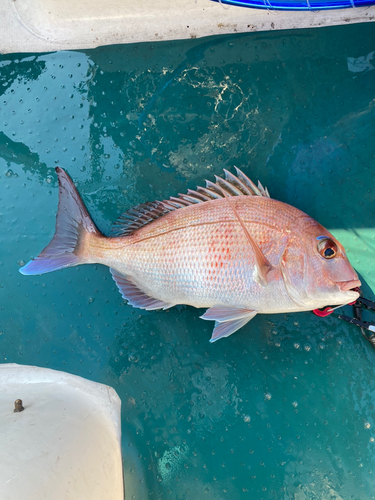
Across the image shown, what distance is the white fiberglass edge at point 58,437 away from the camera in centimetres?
158

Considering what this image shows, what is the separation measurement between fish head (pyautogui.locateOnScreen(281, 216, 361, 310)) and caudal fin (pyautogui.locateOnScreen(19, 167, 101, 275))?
1250 millimetres

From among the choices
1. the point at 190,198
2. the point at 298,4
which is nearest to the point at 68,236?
the point at 190,198

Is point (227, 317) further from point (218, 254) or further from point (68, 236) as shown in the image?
point (68, 236)

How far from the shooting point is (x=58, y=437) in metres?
1.86

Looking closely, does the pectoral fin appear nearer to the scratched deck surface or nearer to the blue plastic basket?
the scratched deck surface

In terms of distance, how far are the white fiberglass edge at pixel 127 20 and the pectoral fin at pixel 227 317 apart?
2031mm

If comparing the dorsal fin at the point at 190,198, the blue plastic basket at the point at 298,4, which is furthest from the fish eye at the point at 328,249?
the blue plastic basket at the point at 298,4

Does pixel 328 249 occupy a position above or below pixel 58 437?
above

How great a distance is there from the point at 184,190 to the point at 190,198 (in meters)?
0.34

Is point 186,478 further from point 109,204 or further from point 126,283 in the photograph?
point 109,204

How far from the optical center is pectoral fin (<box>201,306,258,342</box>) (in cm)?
205

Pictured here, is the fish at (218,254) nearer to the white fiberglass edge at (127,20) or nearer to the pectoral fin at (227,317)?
the pectoral fin at (227,317)

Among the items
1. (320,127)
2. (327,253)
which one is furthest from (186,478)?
(320,127)

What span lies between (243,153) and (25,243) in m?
1.79
